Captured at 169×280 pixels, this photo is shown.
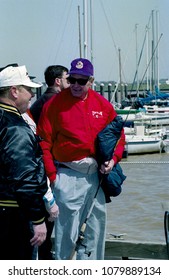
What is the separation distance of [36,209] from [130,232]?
7267 mm

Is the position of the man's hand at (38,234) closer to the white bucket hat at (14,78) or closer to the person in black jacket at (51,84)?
the white bucket hat at (14,78)

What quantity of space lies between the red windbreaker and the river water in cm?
76

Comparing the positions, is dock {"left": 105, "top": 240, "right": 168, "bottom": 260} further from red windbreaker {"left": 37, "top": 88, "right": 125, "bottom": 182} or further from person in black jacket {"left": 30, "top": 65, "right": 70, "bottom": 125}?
person in black jacket {"left": 30, "top": 65, "right": 70, "bottom": 125}

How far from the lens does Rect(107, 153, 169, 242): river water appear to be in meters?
10.9

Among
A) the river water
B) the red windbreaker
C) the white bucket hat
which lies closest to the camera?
the white bucket hat

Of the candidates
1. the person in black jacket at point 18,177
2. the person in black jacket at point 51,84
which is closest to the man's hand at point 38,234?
the person in black jacket at point 18,177

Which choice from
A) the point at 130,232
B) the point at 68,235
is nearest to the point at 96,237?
the point at 68,235

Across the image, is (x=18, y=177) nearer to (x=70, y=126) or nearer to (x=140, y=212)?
(x=70, y=126)

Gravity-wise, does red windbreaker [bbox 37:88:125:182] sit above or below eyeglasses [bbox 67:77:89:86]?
below

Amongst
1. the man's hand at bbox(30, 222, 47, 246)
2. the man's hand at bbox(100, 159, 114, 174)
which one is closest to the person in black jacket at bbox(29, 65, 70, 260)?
the man's hand at bbox(100, 159, 114, 174)

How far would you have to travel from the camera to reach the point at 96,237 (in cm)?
513

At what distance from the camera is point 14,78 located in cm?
411

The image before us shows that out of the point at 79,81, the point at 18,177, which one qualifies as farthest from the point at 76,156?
the point at 18,177
